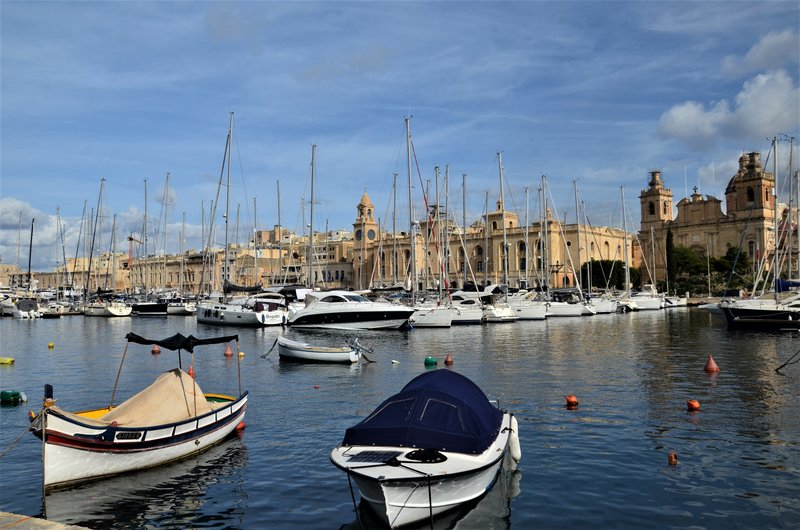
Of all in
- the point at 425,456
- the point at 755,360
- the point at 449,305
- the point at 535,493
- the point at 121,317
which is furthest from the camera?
the point at 121,317

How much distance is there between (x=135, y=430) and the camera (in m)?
14.0

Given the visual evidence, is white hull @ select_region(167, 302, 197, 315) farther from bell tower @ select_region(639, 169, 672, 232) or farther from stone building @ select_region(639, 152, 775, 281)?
bell tower @ select_region(639, 169, 672, 232)

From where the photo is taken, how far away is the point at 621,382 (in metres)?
25.0

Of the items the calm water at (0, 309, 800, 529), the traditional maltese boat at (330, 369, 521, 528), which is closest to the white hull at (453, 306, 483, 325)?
the calm water at (0, 309, 800, 529)

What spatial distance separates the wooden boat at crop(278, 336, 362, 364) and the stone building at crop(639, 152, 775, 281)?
294ft

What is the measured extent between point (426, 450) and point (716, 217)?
126913mm

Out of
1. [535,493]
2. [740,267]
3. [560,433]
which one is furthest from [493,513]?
[740,267]

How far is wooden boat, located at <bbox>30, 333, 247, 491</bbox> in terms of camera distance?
1306 centimetres

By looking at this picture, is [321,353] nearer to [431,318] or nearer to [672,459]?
[672,459]

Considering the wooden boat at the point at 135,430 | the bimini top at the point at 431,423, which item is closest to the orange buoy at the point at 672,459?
the bimini top at the point at 431,423

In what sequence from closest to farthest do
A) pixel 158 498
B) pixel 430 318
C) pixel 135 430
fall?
pixel 158 498 < pixel 135 430 < pixel 430 318

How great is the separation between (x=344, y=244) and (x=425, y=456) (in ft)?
548

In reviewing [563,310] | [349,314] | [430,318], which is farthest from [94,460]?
[563,310]

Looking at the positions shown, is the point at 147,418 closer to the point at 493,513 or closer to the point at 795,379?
the point at 493,513
